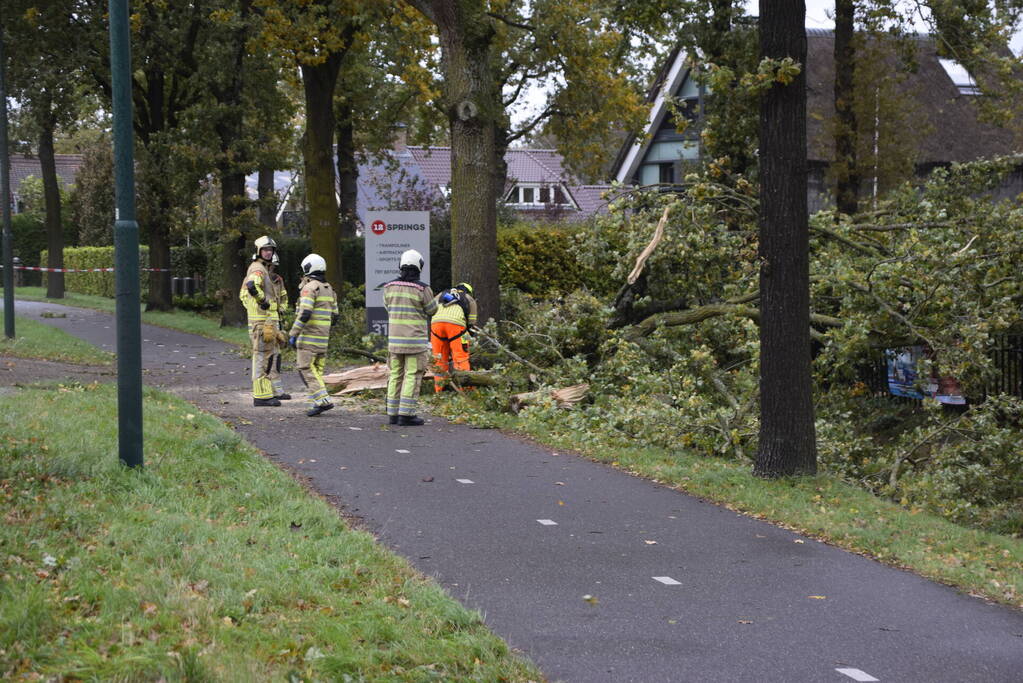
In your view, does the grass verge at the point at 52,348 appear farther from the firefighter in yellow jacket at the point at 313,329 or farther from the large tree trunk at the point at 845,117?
the large tree trunk at the point at 845,117

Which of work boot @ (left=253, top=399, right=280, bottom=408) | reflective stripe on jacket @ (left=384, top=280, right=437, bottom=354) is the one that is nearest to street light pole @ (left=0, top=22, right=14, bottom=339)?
work boot @ (left=253, top=399, right=280, bottom=408)

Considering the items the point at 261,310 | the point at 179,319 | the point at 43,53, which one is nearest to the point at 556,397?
the point at 261,310

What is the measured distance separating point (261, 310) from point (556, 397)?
11.9 feet

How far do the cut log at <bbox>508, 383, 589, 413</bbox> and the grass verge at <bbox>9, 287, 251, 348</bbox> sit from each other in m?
10.2

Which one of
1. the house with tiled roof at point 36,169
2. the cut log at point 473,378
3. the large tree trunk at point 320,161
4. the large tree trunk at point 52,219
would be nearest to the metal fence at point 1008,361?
the cut log at point 473,378

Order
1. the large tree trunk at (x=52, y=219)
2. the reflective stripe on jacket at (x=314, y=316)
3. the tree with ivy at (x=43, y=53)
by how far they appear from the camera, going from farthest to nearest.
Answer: the large tree trunk at (x=52, y=219) → the tree with ivy at (x=43, y=53) → the reflective stripe on jacket at (x=314, y=316)

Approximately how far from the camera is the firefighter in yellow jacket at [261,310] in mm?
13586

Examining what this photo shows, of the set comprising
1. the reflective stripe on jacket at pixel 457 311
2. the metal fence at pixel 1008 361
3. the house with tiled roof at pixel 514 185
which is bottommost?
the metal fence at pixel 1008 361

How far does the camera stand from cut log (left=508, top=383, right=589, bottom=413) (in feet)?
44.5

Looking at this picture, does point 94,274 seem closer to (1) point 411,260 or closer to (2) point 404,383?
(1) point 411,260

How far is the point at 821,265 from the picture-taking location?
1375 cm

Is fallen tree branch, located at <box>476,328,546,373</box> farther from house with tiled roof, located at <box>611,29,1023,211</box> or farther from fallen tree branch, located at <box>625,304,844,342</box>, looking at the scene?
house with tiled roof, located at <box>611,29,1023,211</box>

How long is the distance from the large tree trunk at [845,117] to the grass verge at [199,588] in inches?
679

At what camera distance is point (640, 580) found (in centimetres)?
645
